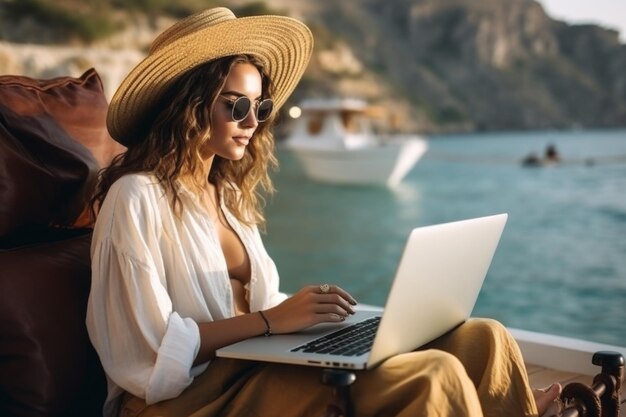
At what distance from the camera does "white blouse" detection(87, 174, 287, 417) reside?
1.49 m

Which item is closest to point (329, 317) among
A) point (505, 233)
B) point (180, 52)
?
point (180, 52)

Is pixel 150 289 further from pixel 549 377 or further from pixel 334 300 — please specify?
pixel 549 377

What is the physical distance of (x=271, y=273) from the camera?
1.90 m

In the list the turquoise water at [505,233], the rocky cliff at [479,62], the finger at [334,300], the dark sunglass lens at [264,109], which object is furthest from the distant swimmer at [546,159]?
the finger at [334,300]

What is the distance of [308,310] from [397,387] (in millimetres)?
253

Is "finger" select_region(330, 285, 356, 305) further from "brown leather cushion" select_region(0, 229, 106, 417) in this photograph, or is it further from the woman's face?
"brown leather cushion" select_region(0, 229, 106, 417)

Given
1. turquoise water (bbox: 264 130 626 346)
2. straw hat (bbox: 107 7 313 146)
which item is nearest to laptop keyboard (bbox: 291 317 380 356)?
straw hat (bbox: 107 7 313 146)

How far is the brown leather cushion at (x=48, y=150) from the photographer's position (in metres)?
1.65

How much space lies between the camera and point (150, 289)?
149 centimetres

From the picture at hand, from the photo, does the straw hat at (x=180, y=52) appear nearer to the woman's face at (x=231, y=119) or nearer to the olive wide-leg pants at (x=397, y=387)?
the woman's face at (x=231, y=119)

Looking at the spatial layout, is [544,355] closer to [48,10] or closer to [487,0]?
[48,10]

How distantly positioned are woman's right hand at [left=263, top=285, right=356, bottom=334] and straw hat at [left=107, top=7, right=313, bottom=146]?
50 cm

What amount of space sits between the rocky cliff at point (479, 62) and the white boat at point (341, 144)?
108ft

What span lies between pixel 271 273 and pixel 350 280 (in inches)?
694
